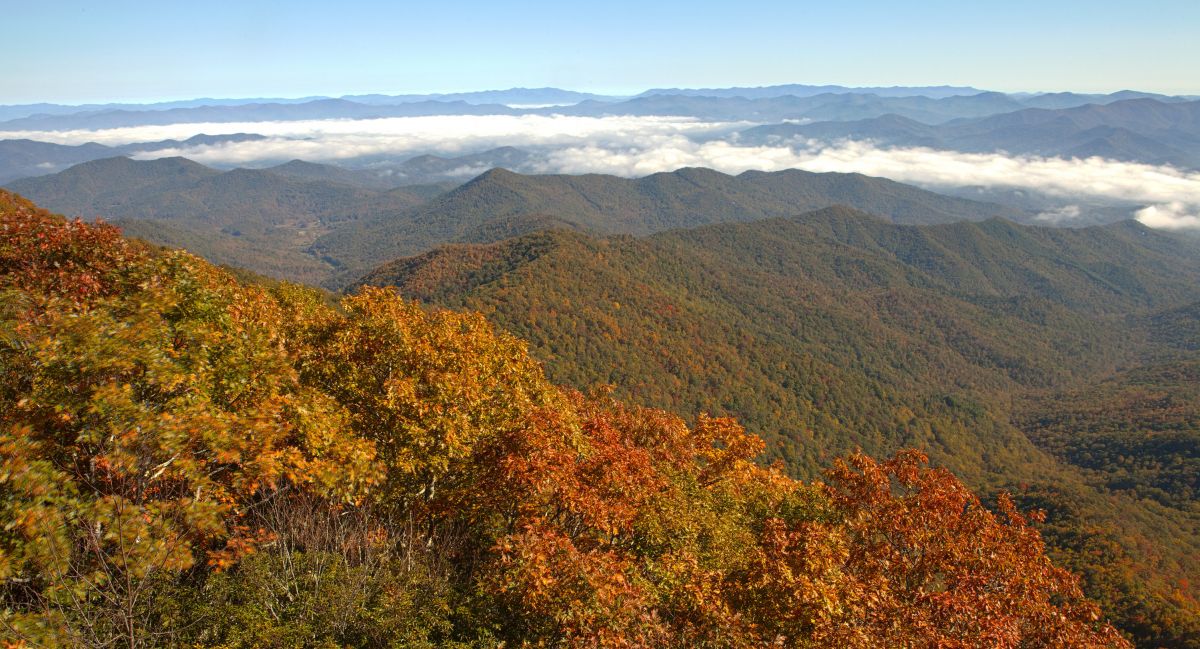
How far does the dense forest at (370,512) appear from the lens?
33.3 ft

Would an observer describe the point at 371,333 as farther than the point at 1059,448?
No

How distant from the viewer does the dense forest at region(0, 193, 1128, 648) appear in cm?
1015

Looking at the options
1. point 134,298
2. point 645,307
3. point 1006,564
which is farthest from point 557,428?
point 645,307

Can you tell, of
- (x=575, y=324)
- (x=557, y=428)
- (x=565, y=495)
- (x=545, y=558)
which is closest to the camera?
(x=545, y=558)

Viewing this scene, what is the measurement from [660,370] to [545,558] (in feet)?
476

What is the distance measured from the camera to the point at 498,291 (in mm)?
156250

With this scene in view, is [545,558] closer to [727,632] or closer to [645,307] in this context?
[727,632]

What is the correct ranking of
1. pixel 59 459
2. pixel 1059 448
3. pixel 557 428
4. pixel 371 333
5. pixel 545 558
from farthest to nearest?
pixel 1059 448 < pixel 371 333 < pixel 557 428 < pixel 545 558 < pixel 59 459

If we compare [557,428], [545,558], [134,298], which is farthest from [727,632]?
[134,298]

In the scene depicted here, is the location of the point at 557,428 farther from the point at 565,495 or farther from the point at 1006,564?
the point at 1006,564

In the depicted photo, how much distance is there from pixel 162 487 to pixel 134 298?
4.17 m

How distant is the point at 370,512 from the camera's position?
1673 centimetres

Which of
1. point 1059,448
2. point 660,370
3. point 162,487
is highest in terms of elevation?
point 162,487

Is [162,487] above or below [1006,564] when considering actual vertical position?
above
